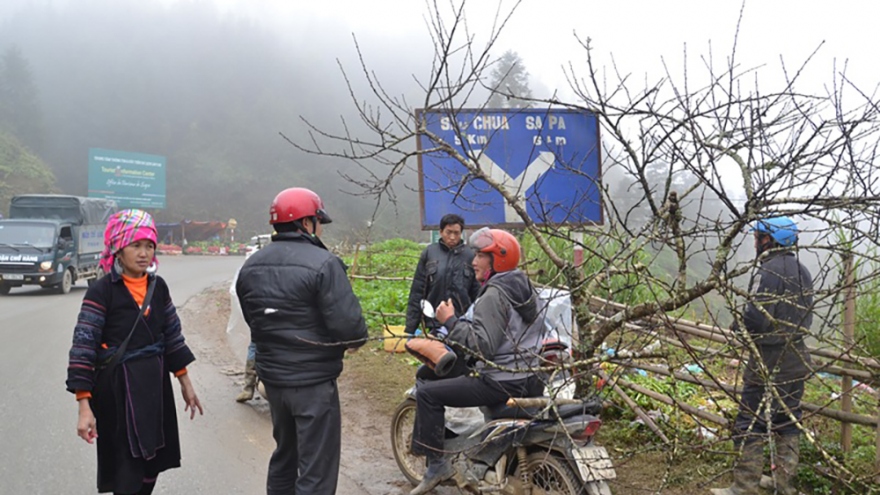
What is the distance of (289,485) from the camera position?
3615mm

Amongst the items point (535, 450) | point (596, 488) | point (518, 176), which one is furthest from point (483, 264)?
point (518, 176)

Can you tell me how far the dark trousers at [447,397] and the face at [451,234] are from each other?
241cm

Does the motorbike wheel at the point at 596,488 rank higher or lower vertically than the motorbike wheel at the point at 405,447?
higher

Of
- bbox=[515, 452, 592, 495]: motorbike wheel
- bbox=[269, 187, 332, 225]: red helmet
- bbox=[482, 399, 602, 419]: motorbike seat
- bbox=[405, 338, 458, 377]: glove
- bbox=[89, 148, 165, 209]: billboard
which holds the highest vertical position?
bbox=[89, 148, 165, 209]: billboard

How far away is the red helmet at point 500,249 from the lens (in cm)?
384

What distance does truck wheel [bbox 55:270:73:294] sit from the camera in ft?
57.1

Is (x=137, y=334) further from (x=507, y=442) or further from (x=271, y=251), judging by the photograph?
(x=507, y=442)

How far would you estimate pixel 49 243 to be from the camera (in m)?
17.2

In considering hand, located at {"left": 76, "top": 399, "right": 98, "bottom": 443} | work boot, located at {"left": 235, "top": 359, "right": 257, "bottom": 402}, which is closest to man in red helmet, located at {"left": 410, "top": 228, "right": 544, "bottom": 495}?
hand, located at {"left": 76, "top": 399, "right": 98, "bottom": 443}

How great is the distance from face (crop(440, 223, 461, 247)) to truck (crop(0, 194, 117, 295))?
39.5 ft

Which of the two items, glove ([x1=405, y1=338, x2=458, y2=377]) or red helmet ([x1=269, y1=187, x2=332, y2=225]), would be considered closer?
red helmet ([x1=269, y1=187, x2=332, y2=225])

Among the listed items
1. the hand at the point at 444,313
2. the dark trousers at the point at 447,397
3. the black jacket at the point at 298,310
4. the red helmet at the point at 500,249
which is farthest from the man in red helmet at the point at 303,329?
the red helmet at the point at 500,249

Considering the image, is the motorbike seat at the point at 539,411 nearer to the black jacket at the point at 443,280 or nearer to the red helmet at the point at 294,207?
the red helmet at the point at 294,207

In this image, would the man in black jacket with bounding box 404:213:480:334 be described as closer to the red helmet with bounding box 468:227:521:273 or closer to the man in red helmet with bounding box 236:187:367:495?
the red helmet with bounding box 468:227:521:273
